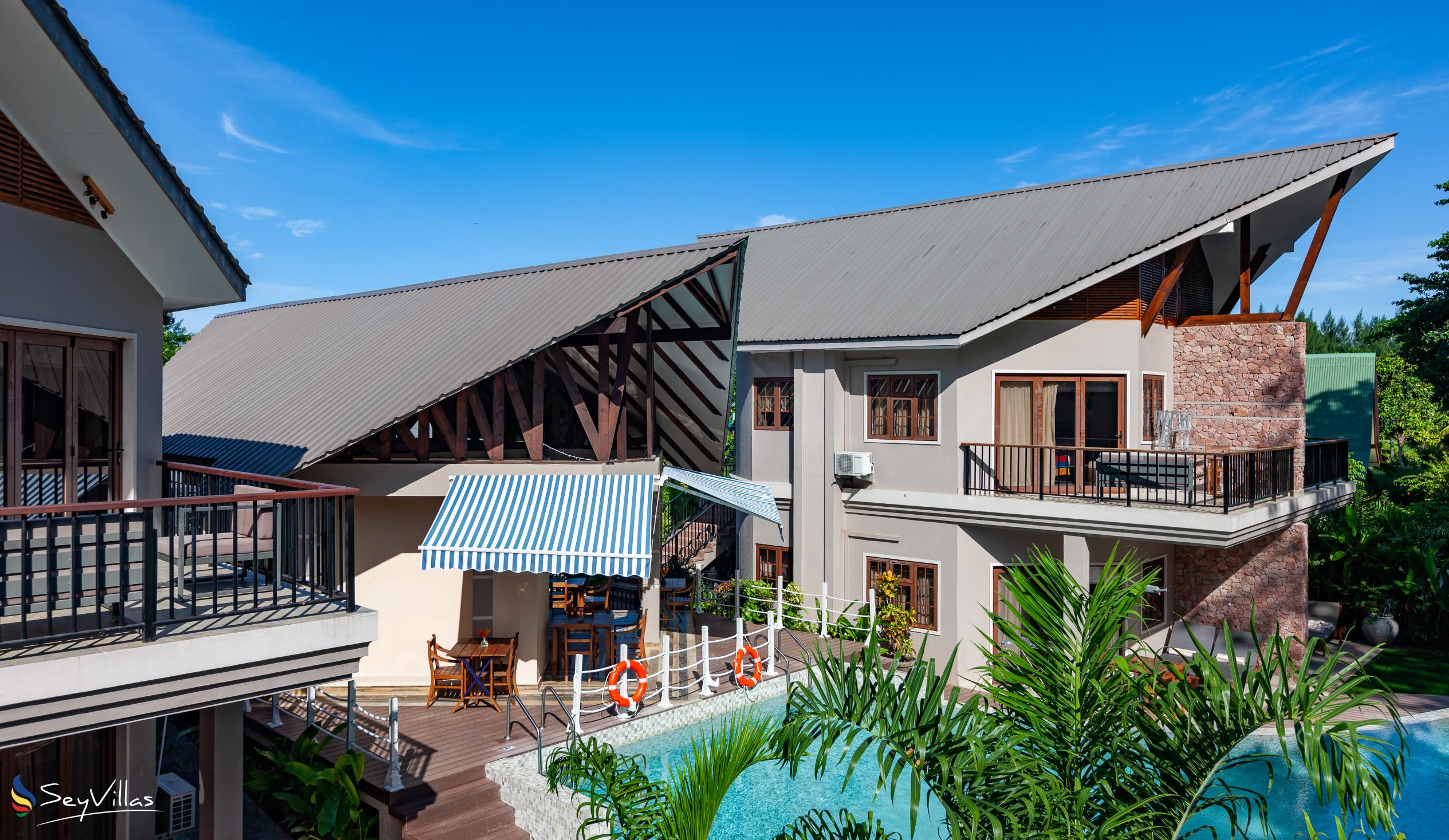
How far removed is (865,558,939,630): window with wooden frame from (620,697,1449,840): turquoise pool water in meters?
5.65

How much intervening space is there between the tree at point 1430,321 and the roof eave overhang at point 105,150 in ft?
126

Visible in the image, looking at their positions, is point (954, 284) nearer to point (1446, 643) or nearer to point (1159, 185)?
point (1159, 185)

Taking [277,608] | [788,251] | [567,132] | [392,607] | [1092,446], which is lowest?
[392,607]

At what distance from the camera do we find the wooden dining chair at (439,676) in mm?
15734

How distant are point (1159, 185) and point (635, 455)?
14877mm

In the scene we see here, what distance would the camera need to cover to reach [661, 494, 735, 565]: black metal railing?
28250 millimetres

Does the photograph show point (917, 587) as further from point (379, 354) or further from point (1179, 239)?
point (379, 354)

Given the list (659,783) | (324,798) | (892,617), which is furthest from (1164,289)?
(324,798)

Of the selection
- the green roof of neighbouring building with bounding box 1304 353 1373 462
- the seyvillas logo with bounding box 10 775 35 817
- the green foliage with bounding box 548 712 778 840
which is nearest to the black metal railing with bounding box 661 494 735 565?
the green foliage with bounding box 548 712 778 840

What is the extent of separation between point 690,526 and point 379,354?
12.2 meters

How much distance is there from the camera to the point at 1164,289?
798 inches

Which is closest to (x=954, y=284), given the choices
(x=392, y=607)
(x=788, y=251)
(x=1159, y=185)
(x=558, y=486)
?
(x=1159, y=185)

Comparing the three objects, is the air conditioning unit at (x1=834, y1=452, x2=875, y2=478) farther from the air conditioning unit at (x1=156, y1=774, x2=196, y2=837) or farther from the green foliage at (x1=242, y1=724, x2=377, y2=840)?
the air conditioning unit at (x1=156, y1=774, x2=196, y2=837)

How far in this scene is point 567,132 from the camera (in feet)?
167
